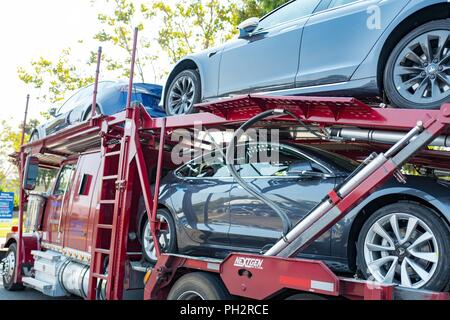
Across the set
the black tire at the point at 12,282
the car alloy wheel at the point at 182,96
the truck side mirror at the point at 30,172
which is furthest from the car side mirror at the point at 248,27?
the black tire at the point at 12,282

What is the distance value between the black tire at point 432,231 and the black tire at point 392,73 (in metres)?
0.68

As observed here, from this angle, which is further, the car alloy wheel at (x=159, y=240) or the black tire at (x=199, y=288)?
the car alloy wheel at (x=159, y=240)

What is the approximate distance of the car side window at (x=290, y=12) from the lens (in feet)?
14.0

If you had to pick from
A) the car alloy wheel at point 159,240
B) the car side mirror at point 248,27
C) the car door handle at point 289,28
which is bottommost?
the car alloy wheel at point 159,240

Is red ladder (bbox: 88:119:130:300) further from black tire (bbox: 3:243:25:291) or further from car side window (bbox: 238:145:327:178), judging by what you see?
black tire (bbox: 3:243:25:291)

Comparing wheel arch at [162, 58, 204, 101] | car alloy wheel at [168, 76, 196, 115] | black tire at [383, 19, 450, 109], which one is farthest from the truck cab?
black tire at [383, 19, 450, 109]

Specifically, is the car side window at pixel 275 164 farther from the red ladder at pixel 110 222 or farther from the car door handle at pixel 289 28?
the red ladder at pixel 110 222

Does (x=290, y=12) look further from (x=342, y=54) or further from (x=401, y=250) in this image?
(x=401, y=250)

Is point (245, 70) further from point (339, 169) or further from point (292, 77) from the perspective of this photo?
point (339, 169)

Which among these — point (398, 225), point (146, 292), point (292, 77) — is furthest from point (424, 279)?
point (146, 292)

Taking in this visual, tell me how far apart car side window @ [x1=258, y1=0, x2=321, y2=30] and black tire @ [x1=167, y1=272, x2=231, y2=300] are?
2441 millimetres

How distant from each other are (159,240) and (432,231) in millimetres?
2767

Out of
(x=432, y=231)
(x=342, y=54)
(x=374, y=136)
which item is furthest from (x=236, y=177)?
(x=432, y=231)

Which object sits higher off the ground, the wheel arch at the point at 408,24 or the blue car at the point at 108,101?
the blue car at the point at 108,101
